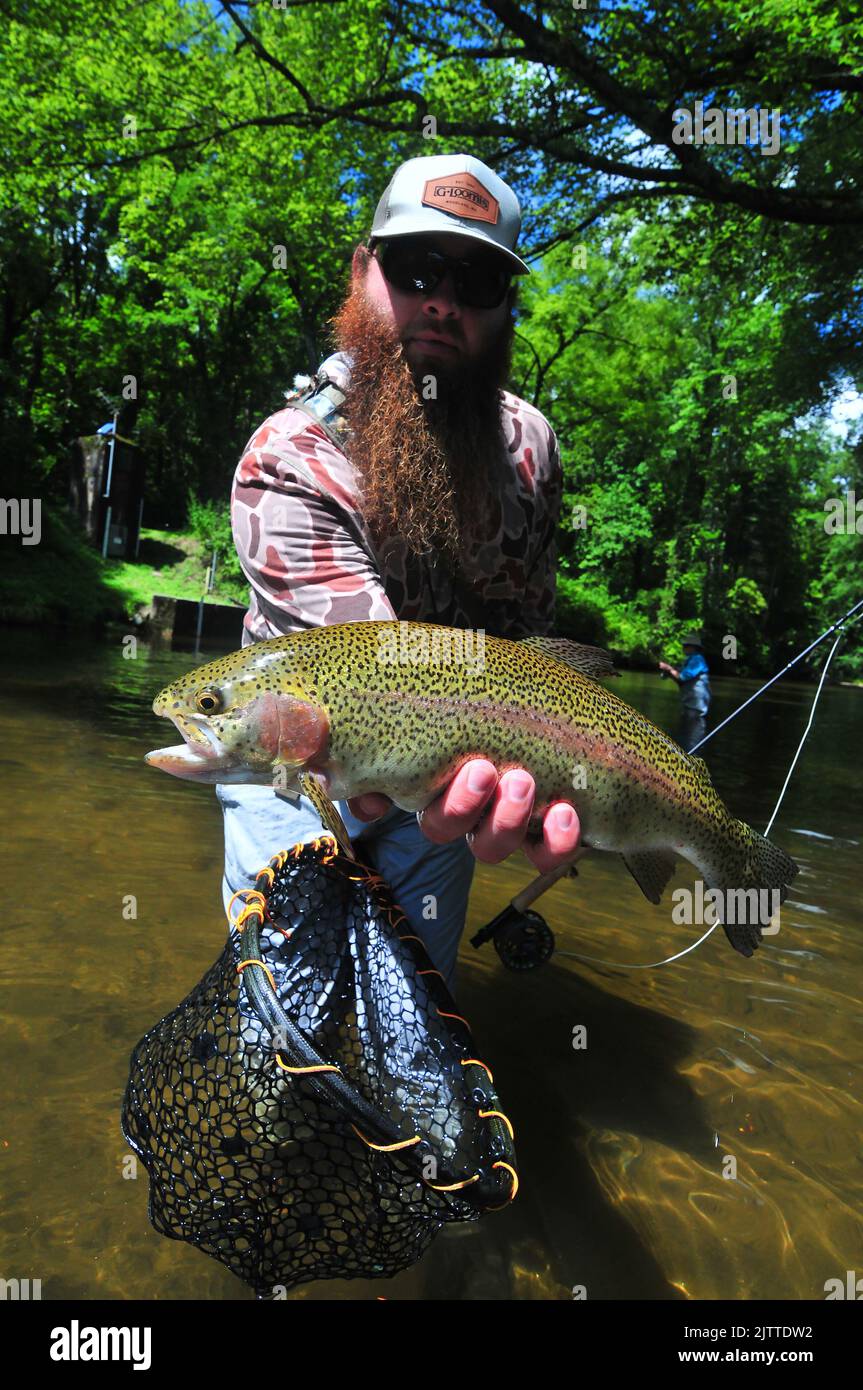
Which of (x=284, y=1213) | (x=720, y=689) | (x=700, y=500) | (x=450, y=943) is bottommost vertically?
(x=720, y=689)

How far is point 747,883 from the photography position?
292 cm

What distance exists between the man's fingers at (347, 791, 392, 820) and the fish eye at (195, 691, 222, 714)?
20.0 inches

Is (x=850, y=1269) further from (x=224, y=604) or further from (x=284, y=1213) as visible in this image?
(x=224, y=604)

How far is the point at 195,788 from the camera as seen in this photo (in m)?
8.11

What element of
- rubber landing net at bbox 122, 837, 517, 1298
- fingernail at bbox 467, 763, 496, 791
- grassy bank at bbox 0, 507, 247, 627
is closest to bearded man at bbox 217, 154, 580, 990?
fingernail at bbox 467, 763, 496, 791

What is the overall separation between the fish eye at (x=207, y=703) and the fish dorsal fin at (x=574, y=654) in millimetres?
1036

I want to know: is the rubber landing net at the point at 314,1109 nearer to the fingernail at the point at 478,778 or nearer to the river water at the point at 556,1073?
the river water at the point at 556,1073

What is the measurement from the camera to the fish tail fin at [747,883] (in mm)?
2887

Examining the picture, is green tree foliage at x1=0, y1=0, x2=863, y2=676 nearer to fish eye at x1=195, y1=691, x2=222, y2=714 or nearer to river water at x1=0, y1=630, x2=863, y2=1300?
river water at x1=0, y1=630, x2=863, y2=1300

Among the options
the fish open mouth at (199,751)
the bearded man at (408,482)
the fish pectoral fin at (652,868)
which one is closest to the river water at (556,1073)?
the bearded man at (408,482)

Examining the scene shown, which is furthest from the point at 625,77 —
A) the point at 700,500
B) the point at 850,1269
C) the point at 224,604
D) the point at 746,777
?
the point at 700,500

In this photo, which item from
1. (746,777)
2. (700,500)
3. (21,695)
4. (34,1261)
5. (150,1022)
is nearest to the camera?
(34,1261)

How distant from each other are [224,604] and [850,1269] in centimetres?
2383

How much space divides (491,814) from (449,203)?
2.27 m
